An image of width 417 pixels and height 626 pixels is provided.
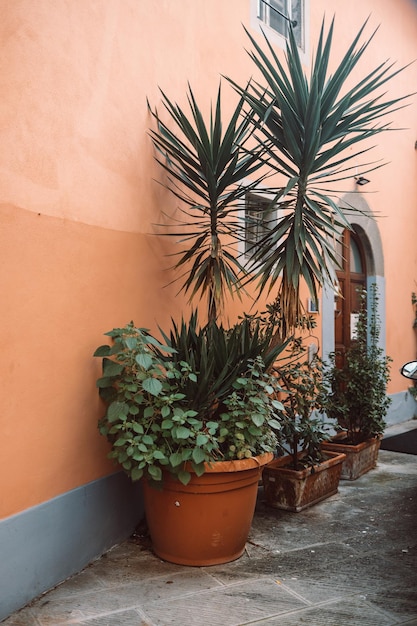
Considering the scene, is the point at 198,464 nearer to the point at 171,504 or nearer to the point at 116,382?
the point at 171,504

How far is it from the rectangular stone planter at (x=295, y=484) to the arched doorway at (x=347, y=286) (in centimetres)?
239

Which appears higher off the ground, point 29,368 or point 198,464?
point 29,368

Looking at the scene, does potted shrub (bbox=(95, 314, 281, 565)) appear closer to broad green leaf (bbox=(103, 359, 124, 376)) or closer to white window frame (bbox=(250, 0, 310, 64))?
broad green leaf (bbox=(103, 359, 124, 376))

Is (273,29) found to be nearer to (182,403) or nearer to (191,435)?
(182,403)

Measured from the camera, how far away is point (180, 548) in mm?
3406

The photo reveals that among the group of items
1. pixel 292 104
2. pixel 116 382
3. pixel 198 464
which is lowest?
pixel 198 464

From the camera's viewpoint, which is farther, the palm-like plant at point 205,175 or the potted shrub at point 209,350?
the palm-like plant at point 205,175

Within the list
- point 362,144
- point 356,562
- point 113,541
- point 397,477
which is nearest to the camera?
point 356,562

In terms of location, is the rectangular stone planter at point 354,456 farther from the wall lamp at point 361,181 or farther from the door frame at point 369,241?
the wall lamp at point 361,181

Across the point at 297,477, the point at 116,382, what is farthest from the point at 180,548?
the point at 297,477

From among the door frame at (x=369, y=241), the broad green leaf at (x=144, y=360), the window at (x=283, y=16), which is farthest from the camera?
the door frame at (x=369, y=241)

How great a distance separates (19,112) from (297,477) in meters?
2.98

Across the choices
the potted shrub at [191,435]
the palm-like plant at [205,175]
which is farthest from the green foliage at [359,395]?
the potted shrub at [191,435]

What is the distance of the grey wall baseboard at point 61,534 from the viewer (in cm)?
288
